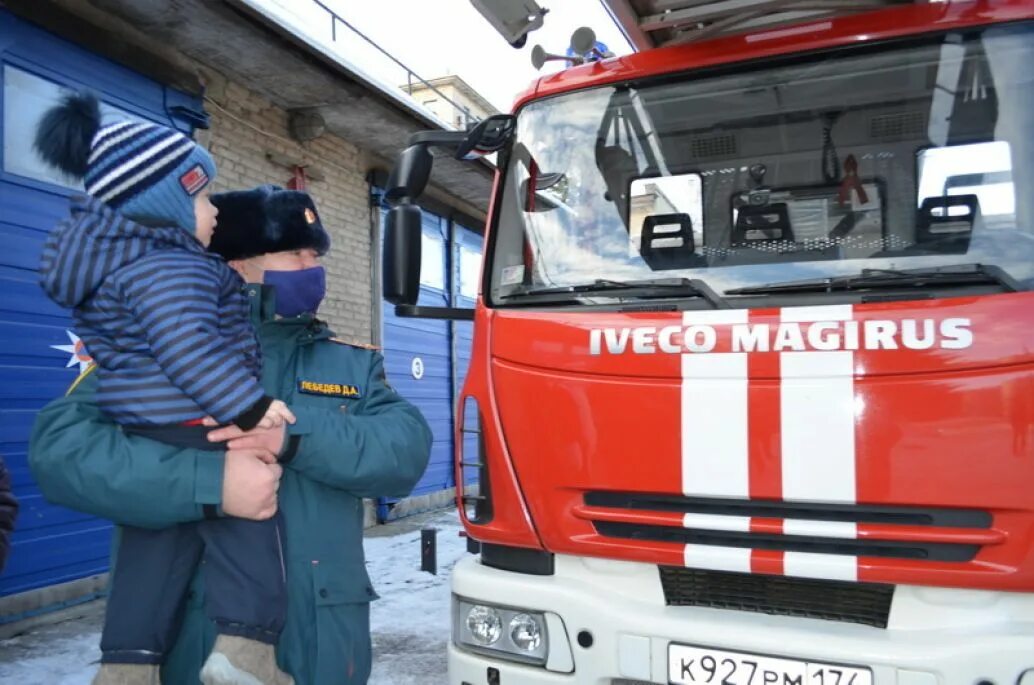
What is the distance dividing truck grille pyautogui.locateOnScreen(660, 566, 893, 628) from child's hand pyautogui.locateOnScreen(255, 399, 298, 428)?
112cm

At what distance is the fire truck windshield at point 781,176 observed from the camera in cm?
216

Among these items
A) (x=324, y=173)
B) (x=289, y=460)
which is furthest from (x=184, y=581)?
(x=324, y=173)

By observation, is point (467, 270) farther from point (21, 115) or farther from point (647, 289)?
point (647, 289)

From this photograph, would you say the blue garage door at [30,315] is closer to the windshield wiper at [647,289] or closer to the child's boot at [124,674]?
the child's boot at [124,674]

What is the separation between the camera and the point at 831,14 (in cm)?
269

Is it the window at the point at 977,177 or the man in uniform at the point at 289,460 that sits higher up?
the window at the point at 977,177

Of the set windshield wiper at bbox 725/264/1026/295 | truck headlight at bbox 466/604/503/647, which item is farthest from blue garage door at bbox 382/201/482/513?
windshield wiper at bbox 725/264/1026/295

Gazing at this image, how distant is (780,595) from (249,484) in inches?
54.4

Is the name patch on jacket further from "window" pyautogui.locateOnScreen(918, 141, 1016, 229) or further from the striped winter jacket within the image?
"window" pyautogui.locateOnScreen(918, 141, 1016, 229)

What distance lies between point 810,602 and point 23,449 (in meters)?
4.48

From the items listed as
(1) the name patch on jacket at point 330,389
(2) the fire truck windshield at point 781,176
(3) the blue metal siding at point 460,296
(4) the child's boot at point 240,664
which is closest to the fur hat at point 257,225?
(1) the name patch on jacket at point 330,389

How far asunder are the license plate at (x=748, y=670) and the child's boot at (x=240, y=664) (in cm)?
100

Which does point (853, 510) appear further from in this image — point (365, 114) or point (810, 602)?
point (365, 114)

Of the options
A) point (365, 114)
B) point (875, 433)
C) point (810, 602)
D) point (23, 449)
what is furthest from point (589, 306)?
point (365, 114)
